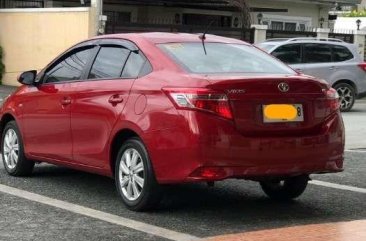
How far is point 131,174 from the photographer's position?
6.32 meters

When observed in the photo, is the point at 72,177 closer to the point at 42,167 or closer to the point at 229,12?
the point at 42,167

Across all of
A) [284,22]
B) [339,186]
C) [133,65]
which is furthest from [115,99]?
[284,22]

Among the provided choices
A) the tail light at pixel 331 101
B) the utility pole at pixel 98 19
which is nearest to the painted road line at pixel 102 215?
the tail light at pixel 331 101

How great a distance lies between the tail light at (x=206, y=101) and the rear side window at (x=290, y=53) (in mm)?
11143

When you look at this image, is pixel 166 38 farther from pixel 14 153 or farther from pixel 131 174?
pixel 14 153

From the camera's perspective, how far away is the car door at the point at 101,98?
6488 millimetres

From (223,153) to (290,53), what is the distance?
1156 cm

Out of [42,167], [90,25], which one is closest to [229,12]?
[90,25]

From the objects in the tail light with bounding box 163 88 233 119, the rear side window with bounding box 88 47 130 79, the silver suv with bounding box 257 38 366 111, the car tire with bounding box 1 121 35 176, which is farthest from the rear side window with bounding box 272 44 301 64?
the tail light with bounding box 163 88 233 119

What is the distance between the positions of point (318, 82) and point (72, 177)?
10.7ft

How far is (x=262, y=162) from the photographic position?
5.82m

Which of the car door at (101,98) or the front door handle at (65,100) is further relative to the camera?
the front door handle at (65,100)

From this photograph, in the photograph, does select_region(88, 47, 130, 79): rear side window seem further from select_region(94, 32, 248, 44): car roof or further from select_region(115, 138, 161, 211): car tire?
select_region(115, 138, 161, 211): car tire

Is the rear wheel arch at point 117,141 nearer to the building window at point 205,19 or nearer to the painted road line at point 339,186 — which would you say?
the painted road line at point 339,186
